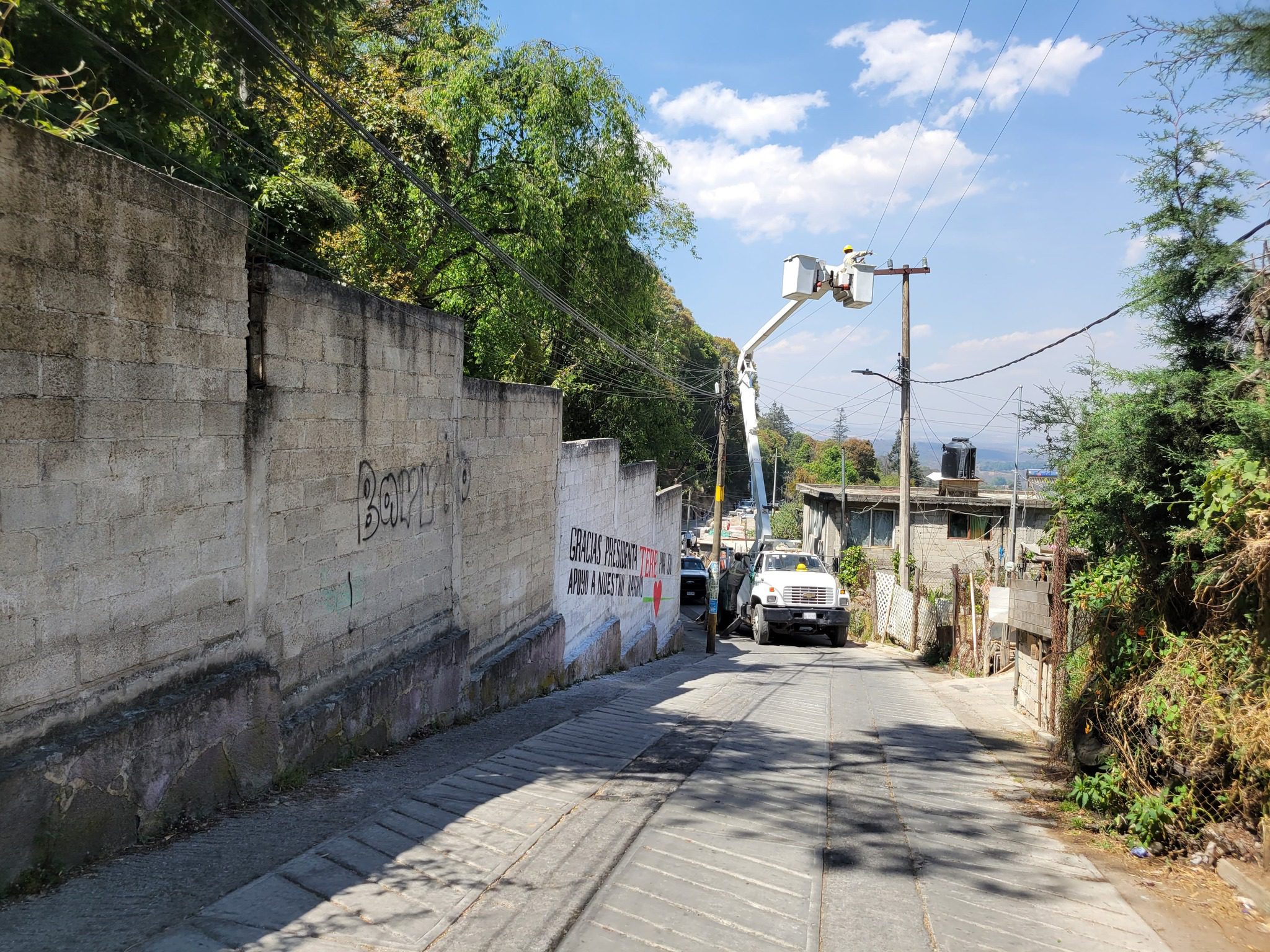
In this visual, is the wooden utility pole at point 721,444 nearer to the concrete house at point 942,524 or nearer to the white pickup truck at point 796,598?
the white pickup truck at point 796,598

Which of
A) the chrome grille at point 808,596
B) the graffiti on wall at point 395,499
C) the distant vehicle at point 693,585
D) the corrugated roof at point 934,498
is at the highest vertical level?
the graffiti on wall at point 395,499

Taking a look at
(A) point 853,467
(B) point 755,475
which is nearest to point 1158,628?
(B) point 755,475

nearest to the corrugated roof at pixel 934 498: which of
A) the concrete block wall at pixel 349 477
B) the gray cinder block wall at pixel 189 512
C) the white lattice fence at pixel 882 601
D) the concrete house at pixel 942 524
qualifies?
the concrete house at pixel 942 524

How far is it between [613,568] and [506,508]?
6.10 metres

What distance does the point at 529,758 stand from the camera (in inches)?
262

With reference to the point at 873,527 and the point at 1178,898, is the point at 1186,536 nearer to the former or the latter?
the point at 1178,898

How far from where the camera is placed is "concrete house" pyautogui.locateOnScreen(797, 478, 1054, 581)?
3388 centimetres

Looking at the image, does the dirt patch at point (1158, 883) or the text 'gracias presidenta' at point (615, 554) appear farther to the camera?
the text 'gracias presidenta' at point (615, 554)

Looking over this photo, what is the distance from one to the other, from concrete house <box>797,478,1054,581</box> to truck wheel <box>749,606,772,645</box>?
11493mm

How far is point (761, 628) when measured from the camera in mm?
22156

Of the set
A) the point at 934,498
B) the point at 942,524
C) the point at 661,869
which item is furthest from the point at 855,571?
the point at 661,869

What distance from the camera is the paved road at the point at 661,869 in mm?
3842

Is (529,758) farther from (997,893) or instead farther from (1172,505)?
(1172,505)

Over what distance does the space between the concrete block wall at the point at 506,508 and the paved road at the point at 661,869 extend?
2.10 meters
